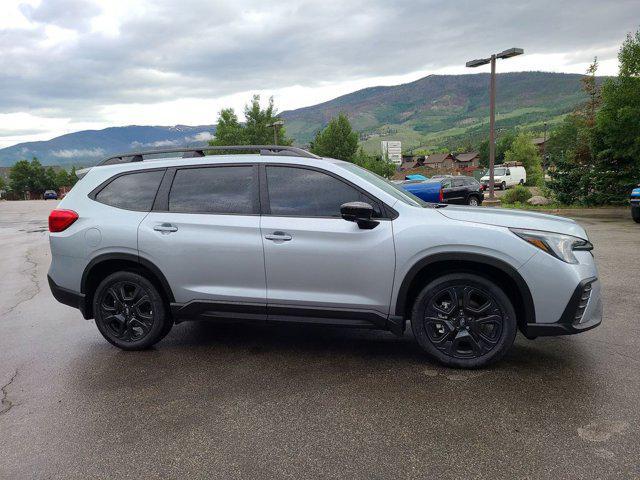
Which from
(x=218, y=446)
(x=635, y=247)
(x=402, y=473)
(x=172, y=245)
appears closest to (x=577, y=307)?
(x=402, y=473)

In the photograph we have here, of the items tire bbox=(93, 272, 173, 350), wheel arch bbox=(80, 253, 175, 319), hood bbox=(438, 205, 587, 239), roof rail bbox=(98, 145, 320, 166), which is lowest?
tire bbox=(93, 272, 173, 350)

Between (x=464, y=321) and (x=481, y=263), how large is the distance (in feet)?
1.57

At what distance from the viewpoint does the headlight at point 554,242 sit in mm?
3572

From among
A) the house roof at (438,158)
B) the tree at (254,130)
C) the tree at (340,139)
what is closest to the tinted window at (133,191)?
the tree at (254,130)

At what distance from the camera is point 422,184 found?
68.5ft

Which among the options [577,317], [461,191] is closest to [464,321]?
[577,317]

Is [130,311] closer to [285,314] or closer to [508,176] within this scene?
[285,314]

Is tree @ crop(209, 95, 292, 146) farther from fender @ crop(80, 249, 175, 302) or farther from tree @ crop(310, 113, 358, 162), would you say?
fender @ crop(80, 249, 175, 302)

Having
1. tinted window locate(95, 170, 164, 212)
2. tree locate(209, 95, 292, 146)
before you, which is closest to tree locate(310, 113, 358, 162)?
tree locate(209, 95, 292, 146)

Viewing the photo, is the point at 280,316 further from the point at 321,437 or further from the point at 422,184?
the point at 422,184

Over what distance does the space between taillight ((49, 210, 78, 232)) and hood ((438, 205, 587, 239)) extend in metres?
3.39

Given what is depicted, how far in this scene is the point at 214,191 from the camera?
426 cm

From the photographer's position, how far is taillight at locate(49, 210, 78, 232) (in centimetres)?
448

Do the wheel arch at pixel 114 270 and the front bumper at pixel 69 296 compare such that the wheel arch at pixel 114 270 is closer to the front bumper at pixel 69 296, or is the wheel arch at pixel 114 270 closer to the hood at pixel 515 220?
the front bumper at pixel 69 296
